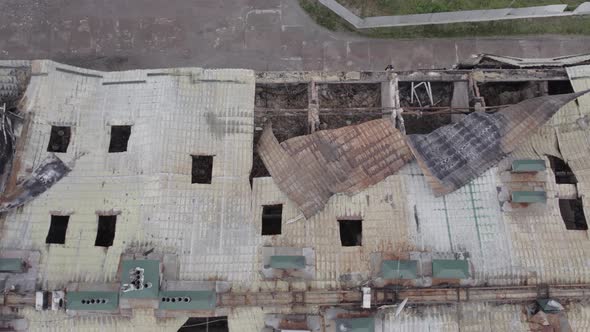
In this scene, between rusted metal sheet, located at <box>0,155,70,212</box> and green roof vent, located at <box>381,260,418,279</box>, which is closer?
green roof vent, located at <box>381,260,418,279</box>

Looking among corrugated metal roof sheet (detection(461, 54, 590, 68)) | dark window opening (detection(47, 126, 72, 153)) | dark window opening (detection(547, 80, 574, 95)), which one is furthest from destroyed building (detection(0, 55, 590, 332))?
corrugated metal roof sheet (detection(461, 54, 590, 68))

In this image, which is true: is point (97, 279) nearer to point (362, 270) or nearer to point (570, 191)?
point (362, 270)

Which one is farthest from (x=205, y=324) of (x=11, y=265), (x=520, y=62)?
(x=520, y=62)

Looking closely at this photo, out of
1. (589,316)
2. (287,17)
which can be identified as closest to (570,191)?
(589,316)

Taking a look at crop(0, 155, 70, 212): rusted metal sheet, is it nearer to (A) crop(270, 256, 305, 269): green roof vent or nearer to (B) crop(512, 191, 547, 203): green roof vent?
(A) crop(270, 256, 305, 269): green roof vent

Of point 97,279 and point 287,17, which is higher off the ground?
point 287,17

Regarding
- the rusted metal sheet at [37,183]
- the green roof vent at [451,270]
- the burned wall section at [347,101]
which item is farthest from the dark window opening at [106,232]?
the green roof vent at [451,270]

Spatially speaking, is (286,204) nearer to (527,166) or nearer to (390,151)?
(390,151)
